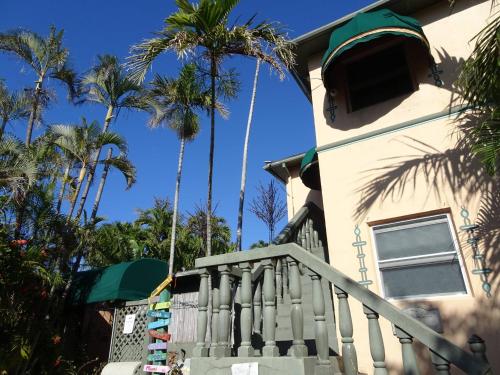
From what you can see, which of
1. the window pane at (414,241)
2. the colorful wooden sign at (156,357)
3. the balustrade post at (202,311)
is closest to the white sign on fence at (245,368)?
the balustrade post at (202,311)

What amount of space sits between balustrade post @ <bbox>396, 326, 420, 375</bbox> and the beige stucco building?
7.87ft

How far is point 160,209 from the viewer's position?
70.9 ft

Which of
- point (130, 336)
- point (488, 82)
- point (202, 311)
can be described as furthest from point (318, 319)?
point (130, 336)

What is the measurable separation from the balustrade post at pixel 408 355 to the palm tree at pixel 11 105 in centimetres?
1169

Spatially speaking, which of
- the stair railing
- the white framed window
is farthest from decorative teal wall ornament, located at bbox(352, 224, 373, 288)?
the stair railing

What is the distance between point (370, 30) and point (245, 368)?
17.7 ft

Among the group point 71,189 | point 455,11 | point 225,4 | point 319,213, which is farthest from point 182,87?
point 455,11

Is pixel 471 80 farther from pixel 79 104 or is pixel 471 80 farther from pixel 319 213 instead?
pixel 79 104

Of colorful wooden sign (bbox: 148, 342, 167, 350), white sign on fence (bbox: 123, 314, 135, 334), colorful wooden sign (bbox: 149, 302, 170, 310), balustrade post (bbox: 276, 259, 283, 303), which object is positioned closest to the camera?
balustrade post (bbox: 276, 259, 283, 303)

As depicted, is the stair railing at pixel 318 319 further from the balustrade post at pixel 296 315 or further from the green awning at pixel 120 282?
the green awning at pixel 120 282

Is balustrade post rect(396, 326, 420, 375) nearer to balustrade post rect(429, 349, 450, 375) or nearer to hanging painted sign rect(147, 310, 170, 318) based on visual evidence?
balustrade post rect(429, 349, 450, 375)

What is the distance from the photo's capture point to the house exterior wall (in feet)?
13.7

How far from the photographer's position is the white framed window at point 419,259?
14.4 feet

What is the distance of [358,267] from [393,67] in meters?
3.78
